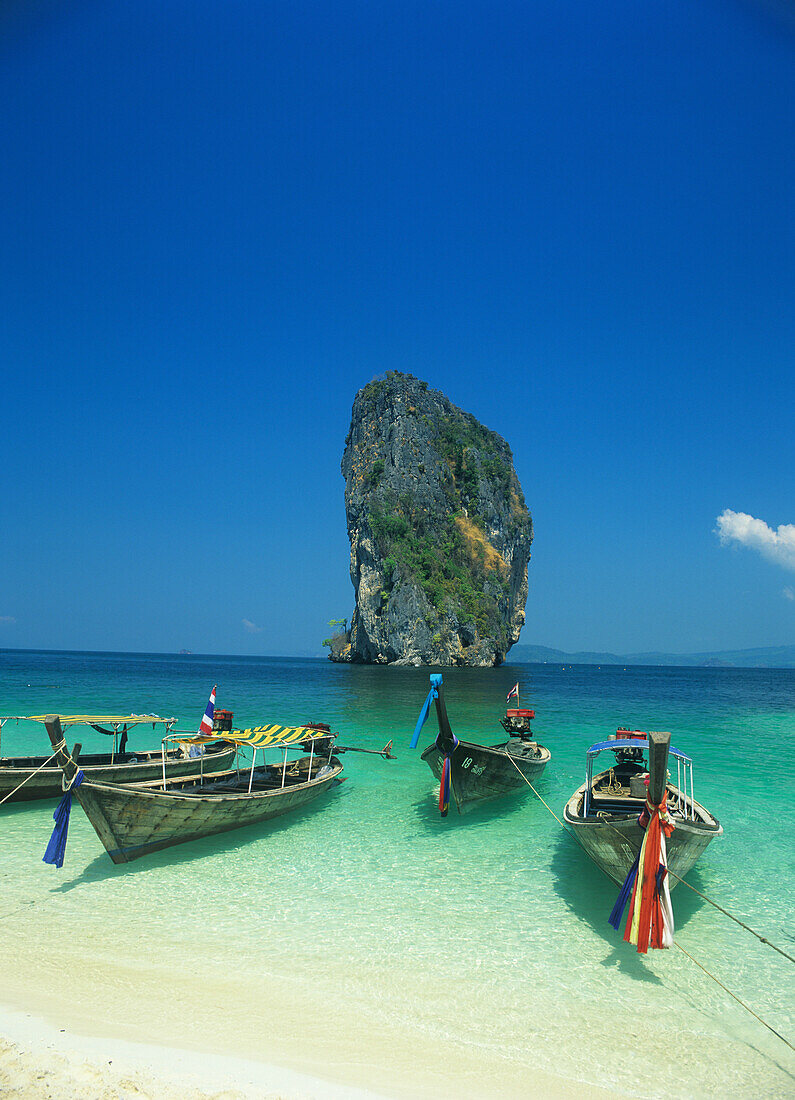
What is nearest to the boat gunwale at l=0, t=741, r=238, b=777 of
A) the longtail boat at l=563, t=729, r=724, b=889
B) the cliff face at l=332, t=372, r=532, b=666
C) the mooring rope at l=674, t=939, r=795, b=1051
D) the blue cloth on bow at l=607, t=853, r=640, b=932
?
the longtail boat at l=563, t=729, r=724, b=889

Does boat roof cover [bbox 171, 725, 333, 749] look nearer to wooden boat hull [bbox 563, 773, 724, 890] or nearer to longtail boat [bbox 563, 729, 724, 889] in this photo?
longtail boat [bbox 563, 729, 724, 889]

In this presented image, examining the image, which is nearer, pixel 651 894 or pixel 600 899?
pixel 651 894

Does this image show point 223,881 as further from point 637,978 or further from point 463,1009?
point 637,978

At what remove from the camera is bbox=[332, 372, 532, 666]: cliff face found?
274 feet

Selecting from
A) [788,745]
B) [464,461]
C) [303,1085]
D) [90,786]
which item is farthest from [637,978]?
[464,461]

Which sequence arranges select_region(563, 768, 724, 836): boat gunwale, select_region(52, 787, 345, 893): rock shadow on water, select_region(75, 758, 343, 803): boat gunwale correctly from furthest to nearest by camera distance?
select_region(52, 787, 345, 893): rock shadow on water → select_region(75, 758, 343, 803): boat gunwale → select_region(563, 768, 724, 836): boat gunwale

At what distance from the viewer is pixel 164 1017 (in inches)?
230

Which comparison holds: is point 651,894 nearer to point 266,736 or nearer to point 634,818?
point 634,818

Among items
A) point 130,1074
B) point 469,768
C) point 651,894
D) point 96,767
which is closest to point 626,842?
point 651,894

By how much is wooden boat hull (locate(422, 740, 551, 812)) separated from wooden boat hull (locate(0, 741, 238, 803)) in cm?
628

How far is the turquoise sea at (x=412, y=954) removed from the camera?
18.1 feet

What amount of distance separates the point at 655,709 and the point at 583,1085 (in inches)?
1473

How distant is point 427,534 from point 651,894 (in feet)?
273

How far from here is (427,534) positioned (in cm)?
8962
